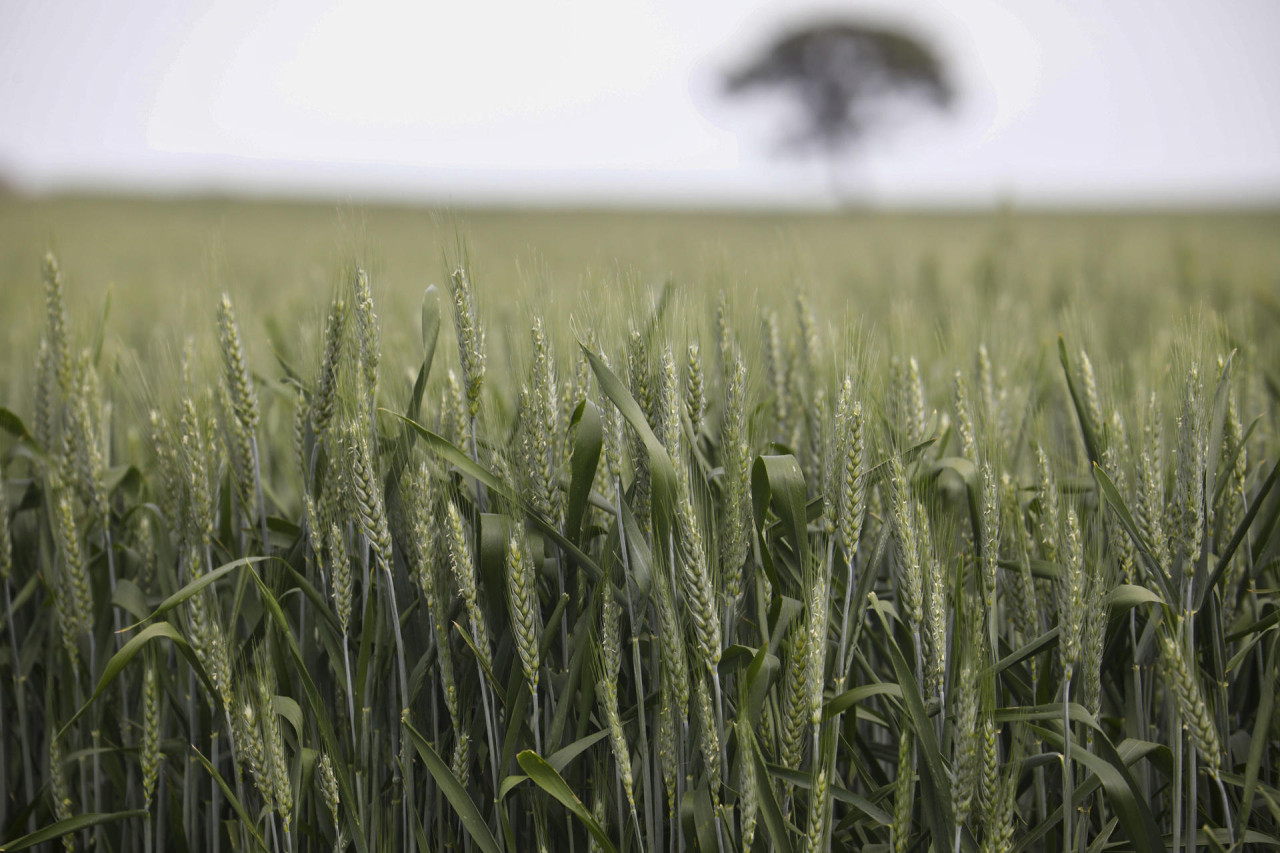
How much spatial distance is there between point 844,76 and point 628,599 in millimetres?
34927

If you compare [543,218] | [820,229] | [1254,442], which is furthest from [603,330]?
[543,218]

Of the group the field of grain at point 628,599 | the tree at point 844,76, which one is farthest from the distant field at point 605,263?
the tree at point 844,76

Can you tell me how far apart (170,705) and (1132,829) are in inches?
65.8

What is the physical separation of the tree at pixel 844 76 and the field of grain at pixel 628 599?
33.2m

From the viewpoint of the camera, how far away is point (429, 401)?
1572 millimetres

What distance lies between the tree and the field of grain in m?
33.2

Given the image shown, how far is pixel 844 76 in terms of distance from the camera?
32.1 metres

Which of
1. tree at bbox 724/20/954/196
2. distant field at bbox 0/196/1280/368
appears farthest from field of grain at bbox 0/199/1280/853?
tree at bbox 724/20/954/196

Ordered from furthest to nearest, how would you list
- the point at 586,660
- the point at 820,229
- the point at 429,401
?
the point at 820,229 < the point at 429,401 < the point at 586,660

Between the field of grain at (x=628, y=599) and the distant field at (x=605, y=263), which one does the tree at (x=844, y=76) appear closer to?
the distant field at (x=605, y=263)

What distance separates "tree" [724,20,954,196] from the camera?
105 ft

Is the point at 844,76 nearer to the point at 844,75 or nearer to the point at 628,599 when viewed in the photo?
the point at 844,75

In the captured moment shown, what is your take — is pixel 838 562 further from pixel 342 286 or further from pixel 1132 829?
pixel 342 286

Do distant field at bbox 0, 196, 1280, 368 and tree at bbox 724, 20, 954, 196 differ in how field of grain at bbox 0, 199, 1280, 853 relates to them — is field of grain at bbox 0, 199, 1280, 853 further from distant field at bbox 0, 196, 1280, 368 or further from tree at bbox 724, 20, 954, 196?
tree at bbox 724, 20, 954, 196
